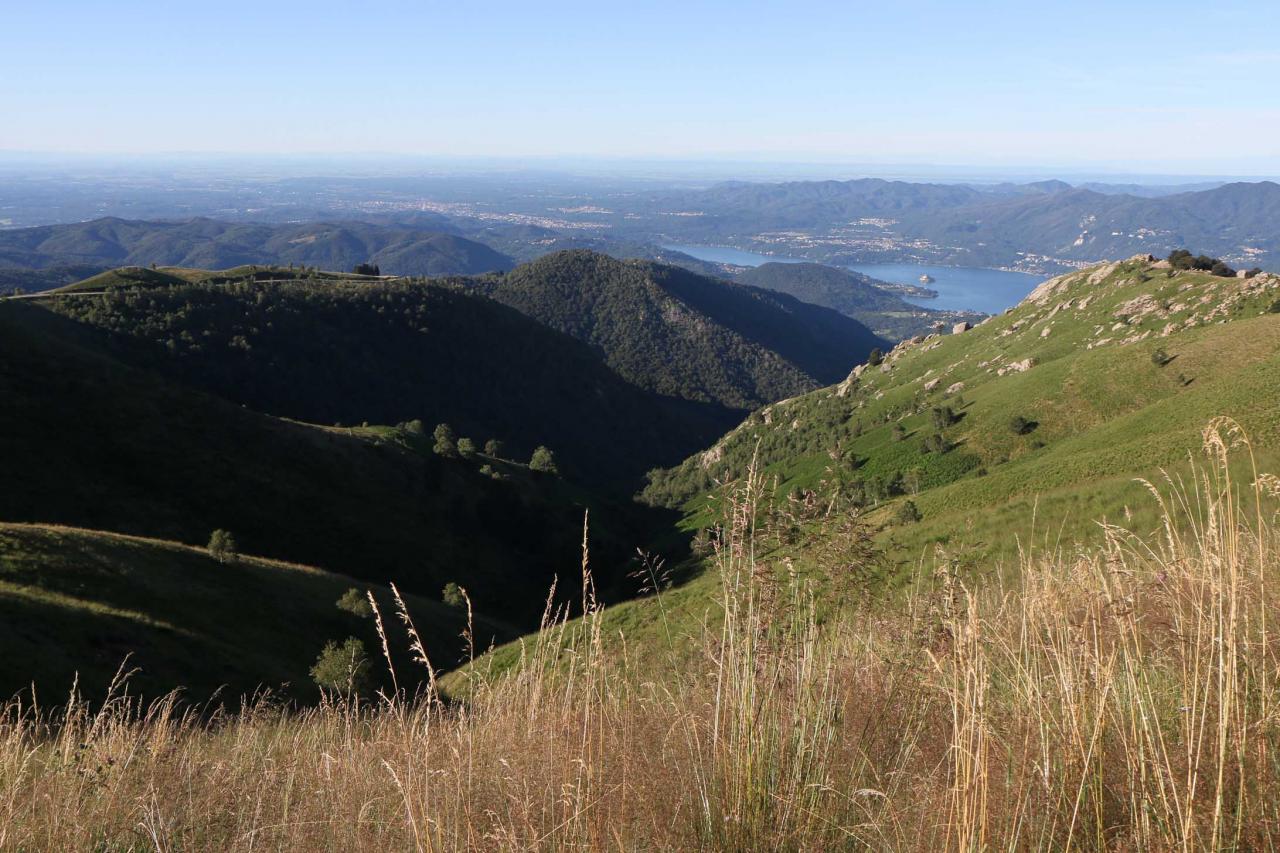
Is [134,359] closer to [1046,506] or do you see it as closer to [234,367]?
[234,367]

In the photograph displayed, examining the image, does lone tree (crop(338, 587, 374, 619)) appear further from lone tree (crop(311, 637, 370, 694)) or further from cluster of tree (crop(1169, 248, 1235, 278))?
cluster of tree (crop(1169, 248, 1235, 278))

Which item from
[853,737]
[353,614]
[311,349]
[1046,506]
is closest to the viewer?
[853,737]

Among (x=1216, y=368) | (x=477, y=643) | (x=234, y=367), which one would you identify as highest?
(x=1216, y=368)

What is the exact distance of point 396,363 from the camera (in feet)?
378

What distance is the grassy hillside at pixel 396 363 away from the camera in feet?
285

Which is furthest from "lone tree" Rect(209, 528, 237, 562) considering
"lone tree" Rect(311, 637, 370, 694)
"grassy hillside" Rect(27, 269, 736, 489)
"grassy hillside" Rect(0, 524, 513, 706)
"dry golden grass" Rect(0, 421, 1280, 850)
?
"grassy hillside" Rect(27, 269, 736, 489)

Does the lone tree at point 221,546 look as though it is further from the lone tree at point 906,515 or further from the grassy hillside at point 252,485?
the lone tree at point 906,515

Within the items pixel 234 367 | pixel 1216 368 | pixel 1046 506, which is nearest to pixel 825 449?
pixel 1216 368

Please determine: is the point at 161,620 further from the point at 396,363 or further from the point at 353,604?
the point at 396,363

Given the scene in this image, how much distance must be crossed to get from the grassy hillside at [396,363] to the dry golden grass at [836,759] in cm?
9207

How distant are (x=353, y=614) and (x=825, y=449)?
51.5m

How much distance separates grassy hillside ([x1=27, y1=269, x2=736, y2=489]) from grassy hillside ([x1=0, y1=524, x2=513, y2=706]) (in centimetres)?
6020

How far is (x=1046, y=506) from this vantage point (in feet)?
65.2

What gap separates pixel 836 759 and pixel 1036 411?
50.4 meters
